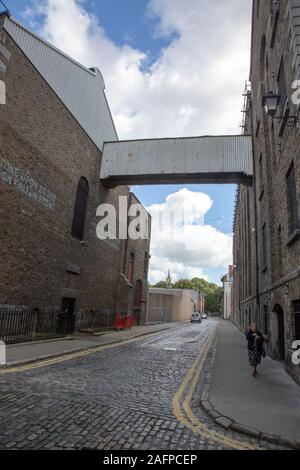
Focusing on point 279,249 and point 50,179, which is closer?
point 279,249

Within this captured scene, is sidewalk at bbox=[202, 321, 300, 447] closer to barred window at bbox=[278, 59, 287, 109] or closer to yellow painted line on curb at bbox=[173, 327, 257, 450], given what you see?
yellow painted line on curb at bbox=[173, 327, 257, 450]

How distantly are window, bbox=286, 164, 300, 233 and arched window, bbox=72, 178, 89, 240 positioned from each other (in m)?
13.0

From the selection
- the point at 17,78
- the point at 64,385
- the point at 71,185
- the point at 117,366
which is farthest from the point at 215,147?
the point at 64,385

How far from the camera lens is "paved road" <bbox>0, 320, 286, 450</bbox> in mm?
4184

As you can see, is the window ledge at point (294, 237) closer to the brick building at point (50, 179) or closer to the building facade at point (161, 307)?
the brick building at point (50, 179)

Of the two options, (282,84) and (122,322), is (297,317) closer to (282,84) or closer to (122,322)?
(282,84)

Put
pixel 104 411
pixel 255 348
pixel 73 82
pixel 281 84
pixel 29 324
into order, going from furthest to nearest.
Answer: pixel 73 82, pixel 29 324, pixel 281 84, pixel 255 348, pixel 104 411

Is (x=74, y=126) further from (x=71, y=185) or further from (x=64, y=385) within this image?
(x=64, y=385)

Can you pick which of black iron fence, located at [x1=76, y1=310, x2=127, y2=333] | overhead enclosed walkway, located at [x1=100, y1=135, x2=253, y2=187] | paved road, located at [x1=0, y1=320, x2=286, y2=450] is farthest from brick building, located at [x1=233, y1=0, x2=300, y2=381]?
black iron fence, located at [x1=76, y1=310, x2=127, y2=333]

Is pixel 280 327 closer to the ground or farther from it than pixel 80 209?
closer to the ground

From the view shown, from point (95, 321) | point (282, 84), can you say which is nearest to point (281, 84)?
point (282, 84)

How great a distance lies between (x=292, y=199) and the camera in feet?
32.8

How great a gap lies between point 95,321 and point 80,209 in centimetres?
759

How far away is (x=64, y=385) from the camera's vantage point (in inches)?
268
